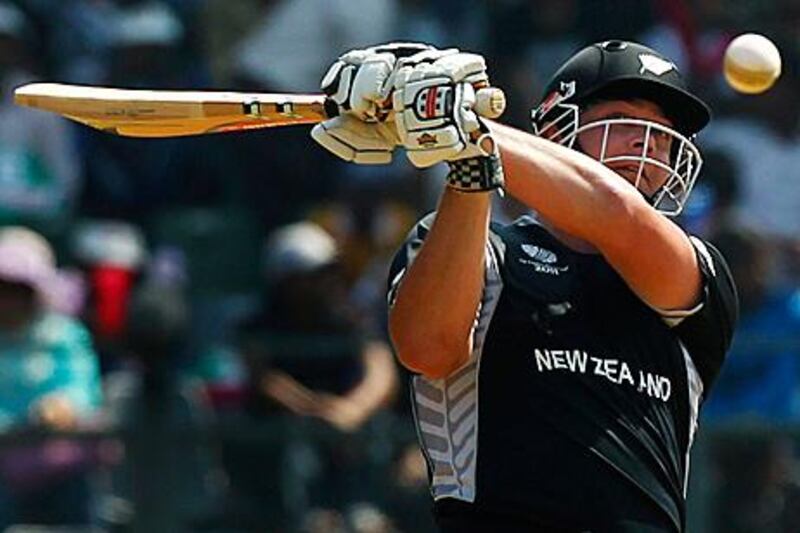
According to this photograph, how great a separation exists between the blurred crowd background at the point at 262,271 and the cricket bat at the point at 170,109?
155 inches

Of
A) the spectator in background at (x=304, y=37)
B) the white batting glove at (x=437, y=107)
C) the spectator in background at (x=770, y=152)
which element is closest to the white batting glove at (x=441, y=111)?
the white batting glove at (x=437, y=107)

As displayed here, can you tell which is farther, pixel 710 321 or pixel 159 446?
pixel 159 446

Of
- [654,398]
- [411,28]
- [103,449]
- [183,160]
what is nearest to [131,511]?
[103,449]

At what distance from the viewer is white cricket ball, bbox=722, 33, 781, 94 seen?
4465 millimetres

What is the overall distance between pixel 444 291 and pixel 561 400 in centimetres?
31

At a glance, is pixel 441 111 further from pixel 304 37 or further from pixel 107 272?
pixel 304 37

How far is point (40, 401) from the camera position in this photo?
26.1ft

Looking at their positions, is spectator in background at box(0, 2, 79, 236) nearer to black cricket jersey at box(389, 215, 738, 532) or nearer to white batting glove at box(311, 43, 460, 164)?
black cricket jersey at box(389, 215, 738, 532)

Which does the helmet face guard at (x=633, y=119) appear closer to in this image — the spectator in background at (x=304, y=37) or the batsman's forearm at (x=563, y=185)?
the batsman's forearm at (x=563, y=185)

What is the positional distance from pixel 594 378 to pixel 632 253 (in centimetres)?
23

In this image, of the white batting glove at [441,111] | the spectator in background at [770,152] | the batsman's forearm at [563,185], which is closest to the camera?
the white batting glove at [441,111]

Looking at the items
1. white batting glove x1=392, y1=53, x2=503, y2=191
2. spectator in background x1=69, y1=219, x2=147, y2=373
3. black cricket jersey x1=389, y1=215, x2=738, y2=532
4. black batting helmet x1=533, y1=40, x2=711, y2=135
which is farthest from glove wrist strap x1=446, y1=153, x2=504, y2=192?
spectator in background x1=69, y1=219, x2=147, y2=373

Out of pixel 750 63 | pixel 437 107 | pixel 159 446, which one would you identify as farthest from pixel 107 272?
pixel 437 107

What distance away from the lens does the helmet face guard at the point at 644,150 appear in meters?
3.92
